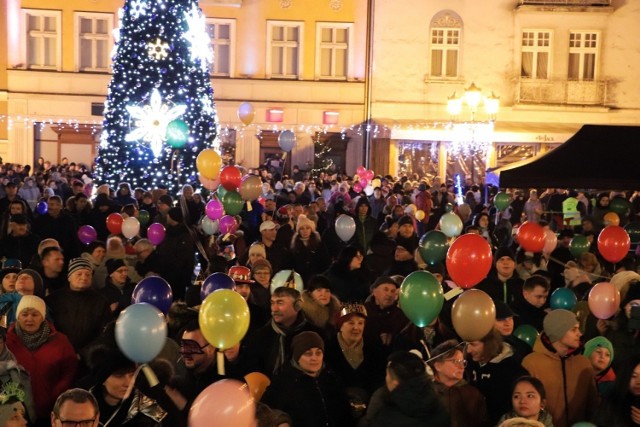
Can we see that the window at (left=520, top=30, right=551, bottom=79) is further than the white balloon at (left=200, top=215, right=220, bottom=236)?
Yes

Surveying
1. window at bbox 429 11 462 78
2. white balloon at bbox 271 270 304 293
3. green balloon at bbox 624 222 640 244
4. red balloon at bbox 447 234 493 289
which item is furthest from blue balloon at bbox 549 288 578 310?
window at bbox 429 11 462 78

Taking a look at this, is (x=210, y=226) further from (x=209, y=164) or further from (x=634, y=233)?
(x=634, y=233)

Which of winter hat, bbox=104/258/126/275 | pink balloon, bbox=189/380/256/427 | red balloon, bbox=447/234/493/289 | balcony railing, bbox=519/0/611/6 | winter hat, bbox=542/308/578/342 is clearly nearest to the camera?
pink balloon, bbox=189/380/256/427

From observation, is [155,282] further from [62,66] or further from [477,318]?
[62,66]

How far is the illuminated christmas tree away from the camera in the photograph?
1978 centimetres

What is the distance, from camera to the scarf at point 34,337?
6.68 meters

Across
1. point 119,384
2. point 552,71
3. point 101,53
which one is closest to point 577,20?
point 552,71

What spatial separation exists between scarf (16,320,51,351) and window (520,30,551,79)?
28.7 m

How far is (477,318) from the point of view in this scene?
6.66 m

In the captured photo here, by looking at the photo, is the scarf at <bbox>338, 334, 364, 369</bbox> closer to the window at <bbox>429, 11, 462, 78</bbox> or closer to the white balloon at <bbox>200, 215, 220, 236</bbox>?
the white balloon at <bbox>200, 215, 220, 236</bbox>

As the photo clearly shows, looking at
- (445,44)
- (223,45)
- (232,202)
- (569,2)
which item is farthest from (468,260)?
(569,2)

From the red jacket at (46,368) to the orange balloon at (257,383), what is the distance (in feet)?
4.48

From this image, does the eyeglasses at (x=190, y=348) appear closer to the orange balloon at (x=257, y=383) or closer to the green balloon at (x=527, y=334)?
the orange balloon at (x=257, y=383)

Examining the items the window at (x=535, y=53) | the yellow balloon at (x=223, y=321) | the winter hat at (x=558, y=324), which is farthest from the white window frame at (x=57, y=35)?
the winter hat at (x=558, y=324)
